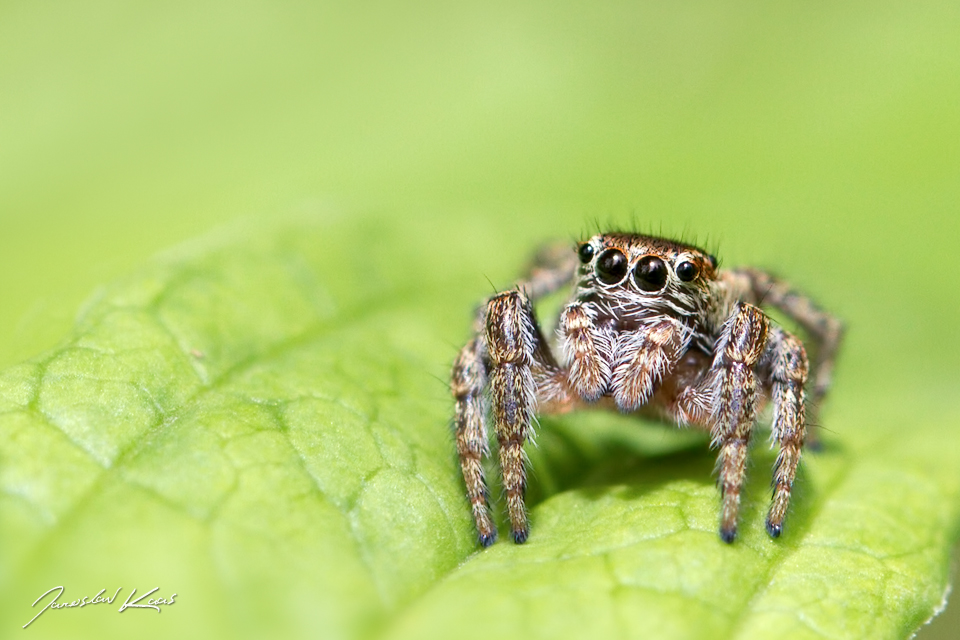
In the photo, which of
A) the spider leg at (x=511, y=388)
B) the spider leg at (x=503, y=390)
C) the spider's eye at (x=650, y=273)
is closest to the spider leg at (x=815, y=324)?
the spider's eye at (x=650, y=273)

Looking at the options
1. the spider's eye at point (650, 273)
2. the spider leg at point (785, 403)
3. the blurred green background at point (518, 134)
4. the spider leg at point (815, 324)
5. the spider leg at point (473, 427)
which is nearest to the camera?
the spider leg at point (473, 427)

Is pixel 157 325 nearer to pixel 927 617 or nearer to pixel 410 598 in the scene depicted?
pixel 410 598

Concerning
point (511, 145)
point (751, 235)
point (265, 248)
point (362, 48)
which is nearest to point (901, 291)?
point (751, 235)

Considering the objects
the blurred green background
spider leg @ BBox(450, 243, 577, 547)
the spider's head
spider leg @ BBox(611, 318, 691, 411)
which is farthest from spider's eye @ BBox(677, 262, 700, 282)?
the blurred green background

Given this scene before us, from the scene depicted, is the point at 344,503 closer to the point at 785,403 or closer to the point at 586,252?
the point at 586,252

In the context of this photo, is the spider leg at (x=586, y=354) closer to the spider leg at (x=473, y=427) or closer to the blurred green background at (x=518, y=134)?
the spider leg at (x=473, y=427)
